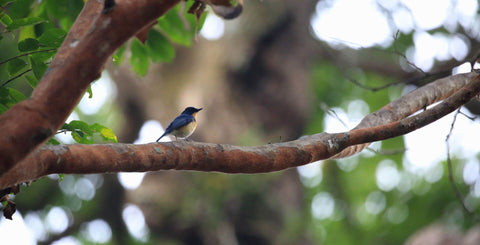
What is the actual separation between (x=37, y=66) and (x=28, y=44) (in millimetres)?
109

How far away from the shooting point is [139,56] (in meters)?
3.74

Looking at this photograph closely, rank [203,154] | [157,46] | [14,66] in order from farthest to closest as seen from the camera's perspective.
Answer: [157,46] → [14,66] → [203,154]

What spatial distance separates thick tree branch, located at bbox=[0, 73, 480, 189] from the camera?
74.2 inches

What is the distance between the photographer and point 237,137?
344 inches

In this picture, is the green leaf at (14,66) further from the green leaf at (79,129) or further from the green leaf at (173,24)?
the green leaf at (173,24)

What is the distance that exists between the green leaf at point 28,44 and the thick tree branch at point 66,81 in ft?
1.72

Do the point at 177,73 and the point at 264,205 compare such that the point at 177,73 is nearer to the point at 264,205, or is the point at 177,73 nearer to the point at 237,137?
the point at 237,137

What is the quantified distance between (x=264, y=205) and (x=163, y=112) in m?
2.68

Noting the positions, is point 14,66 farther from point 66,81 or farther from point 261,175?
point 261,175

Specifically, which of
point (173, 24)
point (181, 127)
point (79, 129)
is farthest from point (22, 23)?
point (181, 127)

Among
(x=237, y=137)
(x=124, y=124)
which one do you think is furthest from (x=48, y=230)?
(x=237, y=137)

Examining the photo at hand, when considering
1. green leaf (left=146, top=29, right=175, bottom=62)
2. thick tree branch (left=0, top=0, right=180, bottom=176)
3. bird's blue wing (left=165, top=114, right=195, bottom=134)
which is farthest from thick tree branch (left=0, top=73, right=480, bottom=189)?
bird's blue wing (left=165, top=114, right=195, bottom=134)

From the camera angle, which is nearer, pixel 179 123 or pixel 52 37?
pixel 52 37

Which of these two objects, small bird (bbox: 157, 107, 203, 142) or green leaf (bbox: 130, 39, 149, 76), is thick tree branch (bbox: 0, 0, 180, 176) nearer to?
green leaf (bbox: 130, 39, 149, 76)
